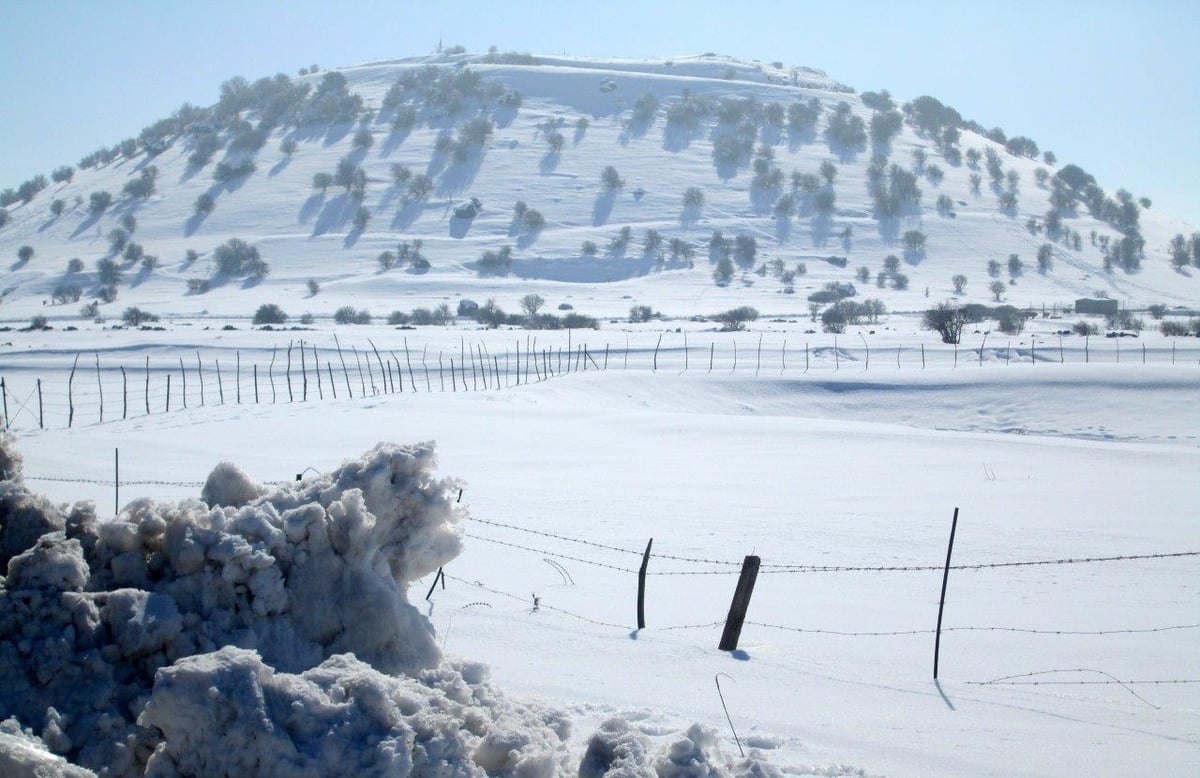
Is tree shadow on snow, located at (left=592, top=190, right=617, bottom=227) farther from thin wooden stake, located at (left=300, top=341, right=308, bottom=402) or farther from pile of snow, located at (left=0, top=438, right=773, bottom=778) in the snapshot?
pile of snow, located at (left=0, top=438, right=773, bottom=778)

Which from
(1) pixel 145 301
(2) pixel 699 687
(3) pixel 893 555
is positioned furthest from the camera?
Result: (1) pixel 145 301

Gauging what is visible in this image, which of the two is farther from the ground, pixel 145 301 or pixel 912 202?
pixel 912 202

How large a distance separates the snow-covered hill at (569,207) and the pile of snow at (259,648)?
70788 millimetres

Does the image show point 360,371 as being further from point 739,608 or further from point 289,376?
point 739,608

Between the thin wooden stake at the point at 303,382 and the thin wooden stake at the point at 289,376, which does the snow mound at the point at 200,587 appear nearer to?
the thin wooden stake at the point at 303,382

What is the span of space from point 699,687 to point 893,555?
28.8 ft

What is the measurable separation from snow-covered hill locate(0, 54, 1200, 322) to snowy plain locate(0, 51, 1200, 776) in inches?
711

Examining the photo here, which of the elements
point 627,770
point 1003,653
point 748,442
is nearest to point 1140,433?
point 748,442

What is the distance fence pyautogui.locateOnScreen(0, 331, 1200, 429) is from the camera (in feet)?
126

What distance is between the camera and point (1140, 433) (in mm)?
31641

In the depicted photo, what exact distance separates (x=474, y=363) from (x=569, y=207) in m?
72.6

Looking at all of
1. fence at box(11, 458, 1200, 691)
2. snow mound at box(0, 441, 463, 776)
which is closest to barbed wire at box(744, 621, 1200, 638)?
fence at box(11, 458, 1200, 691)

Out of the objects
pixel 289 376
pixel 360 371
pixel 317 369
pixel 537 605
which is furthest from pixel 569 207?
pixel 537 605

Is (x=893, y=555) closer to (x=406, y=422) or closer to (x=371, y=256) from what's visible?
Answer: (x=406, y=422)
